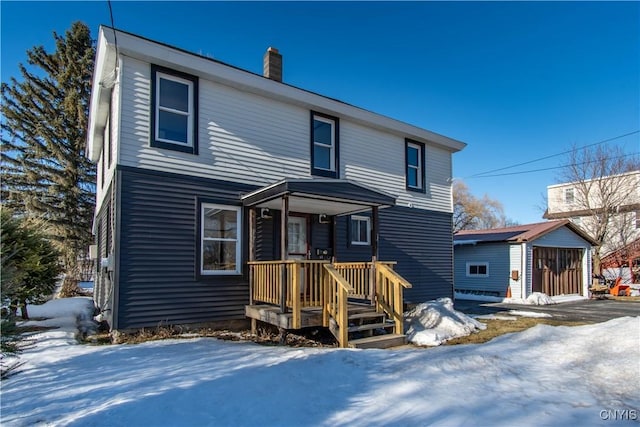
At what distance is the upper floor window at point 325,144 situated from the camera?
32.2 ft

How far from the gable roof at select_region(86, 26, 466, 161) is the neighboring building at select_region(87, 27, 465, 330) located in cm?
3

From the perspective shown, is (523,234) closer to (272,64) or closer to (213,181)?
(272,64)

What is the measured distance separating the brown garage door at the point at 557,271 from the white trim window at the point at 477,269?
195cm

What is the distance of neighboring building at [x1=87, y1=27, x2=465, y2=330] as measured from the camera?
6965mm

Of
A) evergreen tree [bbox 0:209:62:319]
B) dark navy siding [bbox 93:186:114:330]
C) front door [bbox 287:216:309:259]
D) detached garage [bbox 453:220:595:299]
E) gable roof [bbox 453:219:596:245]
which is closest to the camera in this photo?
evergreen tree [bbox 0:209:62:319]

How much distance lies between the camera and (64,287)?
50.5 ft

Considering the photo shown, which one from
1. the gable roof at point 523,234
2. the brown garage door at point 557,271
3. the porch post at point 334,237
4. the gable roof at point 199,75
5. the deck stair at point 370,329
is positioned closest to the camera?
the deck stair at point 370,329

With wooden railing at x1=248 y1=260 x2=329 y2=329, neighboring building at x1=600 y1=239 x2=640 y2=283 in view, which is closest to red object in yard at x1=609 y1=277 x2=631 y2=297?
neighboring building at x1=600 y1=239 x2=640 y2=283

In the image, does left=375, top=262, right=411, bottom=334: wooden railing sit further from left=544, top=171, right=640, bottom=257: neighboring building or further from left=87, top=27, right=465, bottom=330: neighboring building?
left=544, top=171, right=640, bottom=257: neighboring building

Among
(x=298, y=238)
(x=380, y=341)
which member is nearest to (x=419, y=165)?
(x=298, y=238)

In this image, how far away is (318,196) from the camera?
285 inches

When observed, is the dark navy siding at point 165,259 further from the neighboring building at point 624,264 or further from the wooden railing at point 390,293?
the neighboring building at point 624,264

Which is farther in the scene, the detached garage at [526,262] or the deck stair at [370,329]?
the detached garage at [526,262]

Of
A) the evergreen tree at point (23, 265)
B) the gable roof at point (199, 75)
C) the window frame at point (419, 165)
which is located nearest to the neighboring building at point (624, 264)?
the window frame at point (419, 165)
